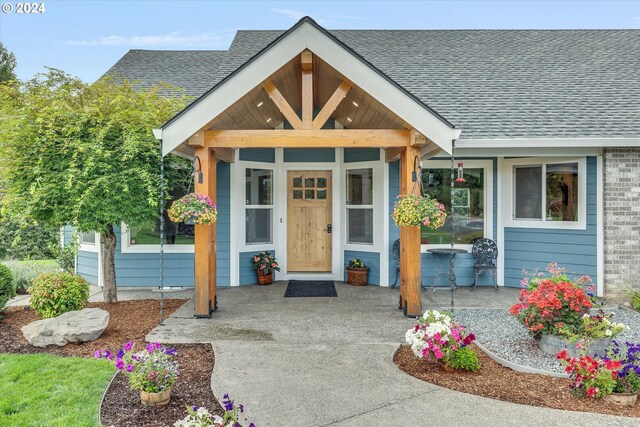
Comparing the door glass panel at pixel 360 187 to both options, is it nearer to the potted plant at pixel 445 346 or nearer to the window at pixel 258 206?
the window at pixel 258 206

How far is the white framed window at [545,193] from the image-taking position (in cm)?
700

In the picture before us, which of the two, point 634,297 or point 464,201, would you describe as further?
point 464,201

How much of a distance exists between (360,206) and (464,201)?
1.95 meters

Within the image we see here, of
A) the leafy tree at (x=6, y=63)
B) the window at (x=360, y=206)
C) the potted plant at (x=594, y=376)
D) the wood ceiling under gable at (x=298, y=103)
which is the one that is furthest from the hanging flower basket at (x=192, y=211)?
the leafy tree at (x=6, y=63)

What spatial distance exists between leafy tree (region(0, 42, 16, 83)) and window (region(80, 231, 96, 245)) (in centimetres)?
1792

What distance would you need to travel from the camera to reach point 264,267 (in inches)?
309

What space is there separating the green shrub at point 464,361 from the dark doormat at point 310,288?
3280 millimetres

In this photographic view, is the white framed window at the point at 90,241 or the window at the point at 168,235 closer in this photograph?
the window at the point at 168,235

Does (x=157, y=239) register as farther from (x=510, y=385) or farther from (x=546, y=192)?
(x=546, y=192)

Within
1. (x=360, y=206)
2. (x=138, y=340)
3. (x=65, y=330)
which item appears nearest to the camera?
(x=65, y=330)

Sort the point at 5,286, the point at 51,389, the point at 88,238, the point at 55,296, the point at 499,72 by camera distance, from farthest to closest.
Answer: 1. the point at 499,72
2. the point at 88,238
3. the point at 5,286
4. the point at 55,296
5. the point at 51,389

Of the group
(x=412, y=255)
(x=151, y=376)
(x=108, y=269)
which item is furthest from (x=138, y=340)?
(x=412, y=255)

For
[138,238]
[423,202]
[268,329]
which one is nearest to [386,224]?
[423,202]

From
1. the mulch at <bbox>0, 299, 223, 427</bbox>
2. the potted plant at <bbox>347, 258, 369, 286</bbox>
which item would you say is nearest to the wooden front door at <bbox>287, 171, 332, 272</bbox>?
the potted plant at <bbox>347, 258, 369, 286</bbox>
